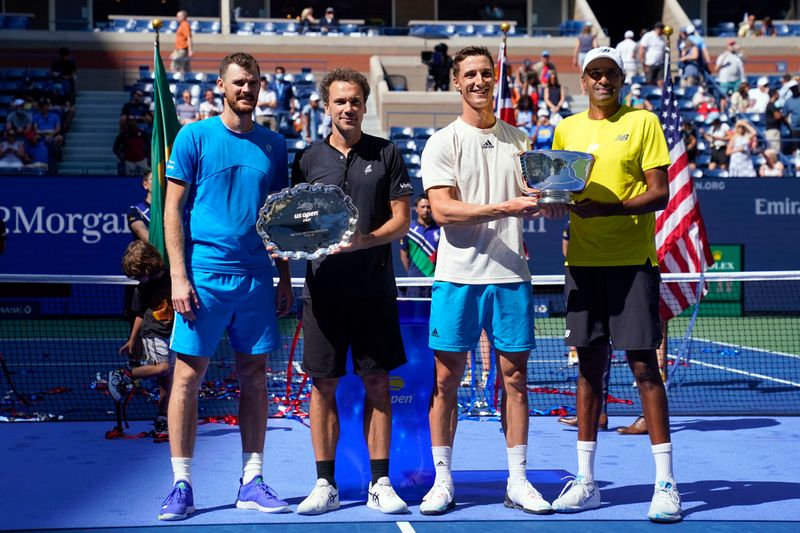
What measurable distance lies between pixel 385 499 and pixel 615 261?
1631mm

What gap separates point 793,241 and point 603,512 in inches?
538

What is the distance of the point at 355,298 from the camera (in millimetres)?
5656

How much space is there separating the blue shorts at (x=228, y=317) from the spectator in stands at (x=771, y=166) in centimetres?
1649

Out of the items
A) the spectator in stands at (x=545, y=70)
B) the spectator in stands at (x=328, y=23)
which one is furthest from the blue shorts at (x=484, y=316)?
the spectator in stands at (x=328, y=23)

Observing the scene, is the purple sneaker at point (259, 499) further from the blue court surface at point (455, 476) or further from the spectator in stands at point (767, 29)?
the spectator in stands at point (767, 29)

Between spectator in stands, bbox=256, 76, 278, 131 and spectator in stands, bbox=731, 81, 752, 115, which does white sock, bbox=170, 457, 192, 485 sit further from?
spectator in stands, bbox=731, 81, 752, 115

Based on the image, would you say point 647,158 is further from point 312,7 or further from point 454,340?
point 312,7

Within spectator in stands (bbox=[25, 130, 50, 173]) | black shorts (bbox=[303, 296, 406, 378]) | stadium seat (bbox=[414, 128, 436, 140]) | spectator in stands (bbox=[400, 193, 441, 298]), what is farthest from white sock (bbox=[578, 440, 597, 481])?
stadium seat (bbox=[414, 128, 436, 140])

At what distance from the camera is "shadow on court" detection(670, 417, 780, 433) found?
27.8 feet

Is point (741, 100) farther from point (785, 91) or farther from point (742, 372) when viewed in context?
point (742, 372)

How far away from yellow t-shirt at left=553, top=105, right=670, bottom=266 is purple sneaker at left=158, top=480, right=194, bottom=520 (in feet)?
7.41

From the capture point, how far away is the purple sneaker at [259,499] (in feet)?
18.5

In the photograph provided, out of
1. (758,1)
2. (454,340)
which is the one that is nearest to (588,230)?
(454,340)

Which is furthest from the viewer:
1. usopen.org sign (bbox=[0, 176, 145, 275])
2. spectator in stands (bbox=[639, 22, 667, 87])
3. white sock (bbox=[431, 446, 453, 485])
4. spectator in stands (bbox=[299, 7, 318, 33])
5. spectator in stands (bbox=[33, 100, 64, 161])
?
spectator in stands (bbox=[299, 7, 318, 33])
